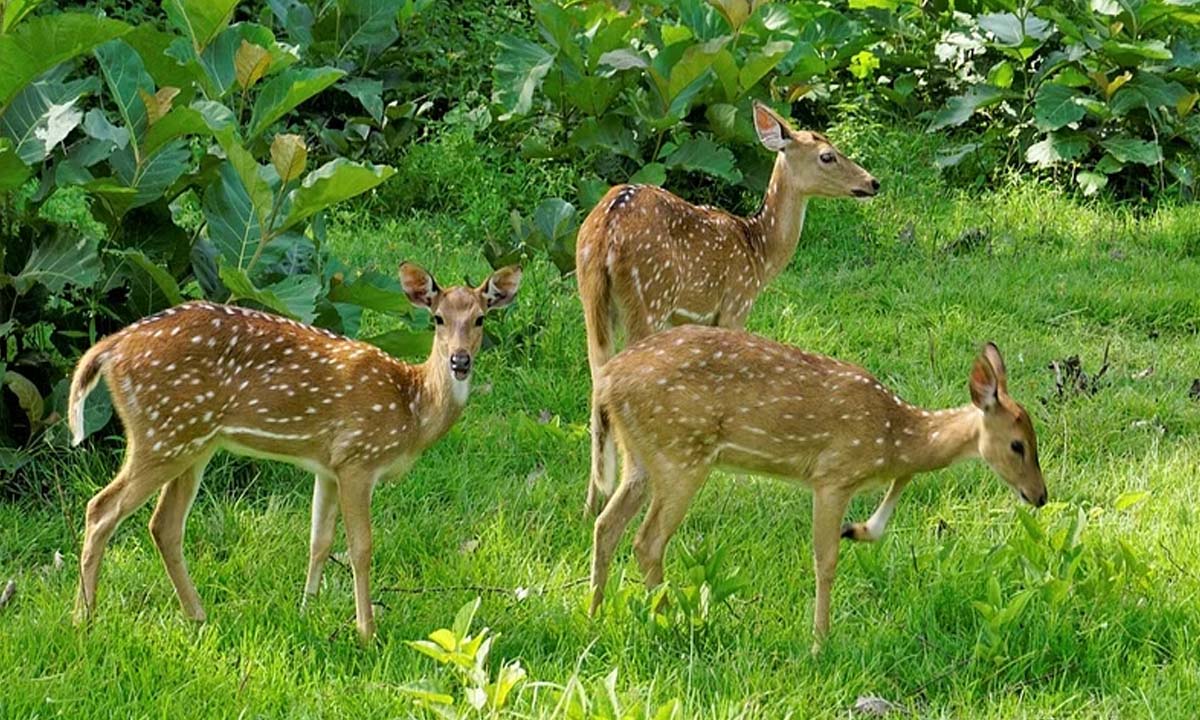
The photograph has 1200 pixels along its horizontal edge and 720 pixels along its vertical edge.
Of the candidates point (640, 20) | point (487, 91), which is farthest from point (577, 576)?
point (487, 91)

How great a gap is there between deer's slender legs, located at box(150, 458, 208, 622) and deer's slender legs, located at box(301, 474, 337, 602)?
0.36m

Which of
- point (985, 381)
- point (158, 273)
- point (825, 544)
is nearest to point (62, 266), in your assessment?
point (158, 273)

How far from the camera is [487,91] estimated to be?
11.7 m

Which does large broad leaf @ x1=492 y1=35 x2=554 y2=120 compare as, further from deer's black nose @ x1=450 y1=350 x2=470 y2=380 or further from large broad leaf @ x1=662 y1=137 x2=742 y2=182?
deer's black nose @ x1=450 y1=350 x2=470 y2=380

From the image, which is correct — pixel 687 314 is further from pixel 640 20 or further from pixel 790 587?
pixel 640 20

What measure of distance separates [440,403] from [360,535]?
538 millimetres

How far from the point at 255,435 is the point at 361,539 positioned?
1.52 ft

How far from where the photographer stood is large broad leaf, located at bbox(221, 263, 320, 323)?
5.68m

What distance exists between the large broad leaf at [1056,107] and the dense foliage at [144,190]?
545 centimetres

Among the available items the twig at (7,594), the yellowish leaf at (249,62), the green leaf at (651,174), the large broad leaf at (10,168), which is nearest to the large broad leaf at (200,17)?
the yellowish leaf at (249,62)

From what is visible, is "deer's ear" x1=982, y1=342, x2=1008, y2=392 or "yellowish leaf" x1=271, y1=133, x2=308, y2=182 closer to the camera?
"deer's ear" x1=982, y1=342, x2=1008, y2=392

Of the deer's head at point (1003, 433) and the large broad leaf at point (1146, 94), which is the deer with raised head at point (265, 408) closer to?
the deer's head at point (1003, 433)

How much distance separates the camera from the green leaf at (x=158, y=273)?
18.9ft

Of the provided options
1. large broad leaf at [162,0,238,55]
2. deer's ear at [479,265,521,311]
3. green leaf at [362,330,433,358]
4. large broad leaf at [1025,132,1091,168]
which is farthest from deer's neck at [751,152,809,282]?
large broad leaf at [1025,132,1091,168]
